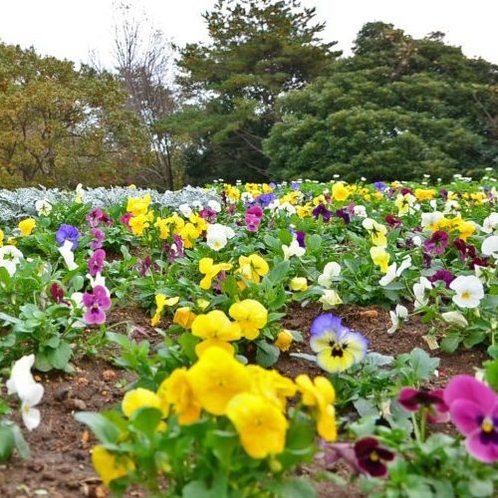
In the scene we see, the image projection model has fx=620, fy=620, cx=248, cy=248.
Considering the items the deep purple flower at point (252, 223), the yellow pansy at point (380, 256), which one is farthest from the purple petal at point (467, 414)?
the deep purple flower at point (252, 223)

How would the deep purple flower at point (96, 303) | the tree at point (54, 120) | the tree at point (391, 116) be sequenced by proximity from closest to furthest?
1. the deep purple flower at point (96, 303)
2. the tree at point (54, 120)
3. the tree at point (391, 116)

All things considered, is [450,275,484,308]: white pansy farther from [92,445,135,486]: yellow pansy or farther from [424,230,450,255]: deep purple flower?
[92,445,135,486]: yellow pansy

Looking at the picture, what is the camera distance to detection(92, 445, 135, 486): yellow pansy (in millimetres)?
1083

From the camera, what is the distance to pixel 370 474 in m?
1.08

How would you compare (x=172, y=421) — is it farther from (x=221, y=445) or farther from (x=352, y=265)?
(x=352, y=265)

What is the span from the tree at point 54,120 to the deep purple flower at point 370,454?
14543 mm

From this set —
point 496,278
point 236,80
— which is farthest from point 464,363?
point 236,80

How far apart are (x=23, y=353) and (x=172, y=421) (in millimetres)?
1084

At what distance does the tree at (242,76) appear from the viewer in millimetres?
21828

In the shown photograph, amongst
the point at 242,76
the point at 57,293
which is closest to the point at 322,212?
the point at 57,293

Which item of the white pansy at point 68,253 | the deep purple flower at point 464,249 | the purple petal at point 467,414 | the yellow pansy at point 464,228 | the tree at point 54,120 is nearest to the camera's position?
the purple petal at point 467,414

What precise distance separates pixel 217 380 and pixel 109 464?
0.26 m

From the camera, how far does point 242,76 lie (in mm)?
21250

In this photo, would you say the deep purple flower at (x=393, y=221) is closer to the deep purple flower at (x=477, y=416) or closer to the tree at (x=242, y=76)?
the deep purple flower at (x=477, y=416)
